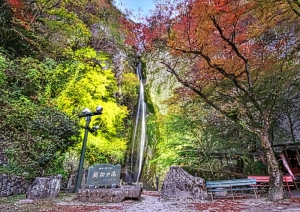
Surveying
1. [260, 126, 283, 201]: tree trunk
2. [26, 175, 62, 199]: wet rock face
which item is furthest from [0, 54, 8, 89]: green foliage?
[260, 126, 283, 201]: tree trunk

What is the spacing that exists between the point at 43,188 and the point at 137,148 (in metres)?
6.59

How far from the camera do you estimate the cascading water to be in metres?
11.3

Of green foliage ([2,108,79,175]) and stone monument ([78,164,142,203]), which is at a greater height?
green foliage ([2,108,79,175])

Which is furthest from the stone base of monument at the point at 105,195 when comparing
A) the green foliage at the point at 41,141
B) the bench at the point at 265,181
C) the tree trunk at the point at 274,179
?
the bench at the point at 265,181

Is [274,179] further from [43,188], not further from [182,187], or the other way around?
[43,188]

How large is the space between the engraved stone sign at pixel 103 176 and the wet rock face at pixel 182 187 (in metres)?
1.56

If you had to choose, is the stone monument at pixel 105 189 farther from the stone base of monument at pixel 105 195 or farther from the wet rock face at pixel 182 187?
the wet rock face at pixel 182 187

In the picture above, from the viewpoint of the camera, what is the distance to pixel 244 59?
636 centimetres

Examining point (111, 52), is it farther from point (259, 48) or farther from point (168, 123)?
point (259, 48)

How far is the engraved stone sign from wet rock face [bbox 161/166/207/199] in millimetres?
1560

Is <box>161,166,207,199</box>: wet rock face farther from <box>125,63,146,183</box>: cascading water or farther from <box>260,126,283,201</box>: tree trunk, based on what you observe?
<box>125,63,146,183</box>: cascading water

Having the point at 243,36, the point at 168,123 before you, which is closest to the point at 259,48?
the point at 243,36

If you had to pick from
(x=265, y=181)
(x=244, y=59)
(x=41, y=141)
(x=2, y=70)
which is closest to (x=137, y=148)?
(x=41, y=141)

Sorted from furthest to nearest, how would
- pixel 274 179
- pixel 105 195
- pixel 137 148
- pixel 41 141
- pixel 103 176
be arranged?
pixel 137 148 < pixel 41 141 < pixel 103 176 < pixel 105 195 < pixel 274 179
